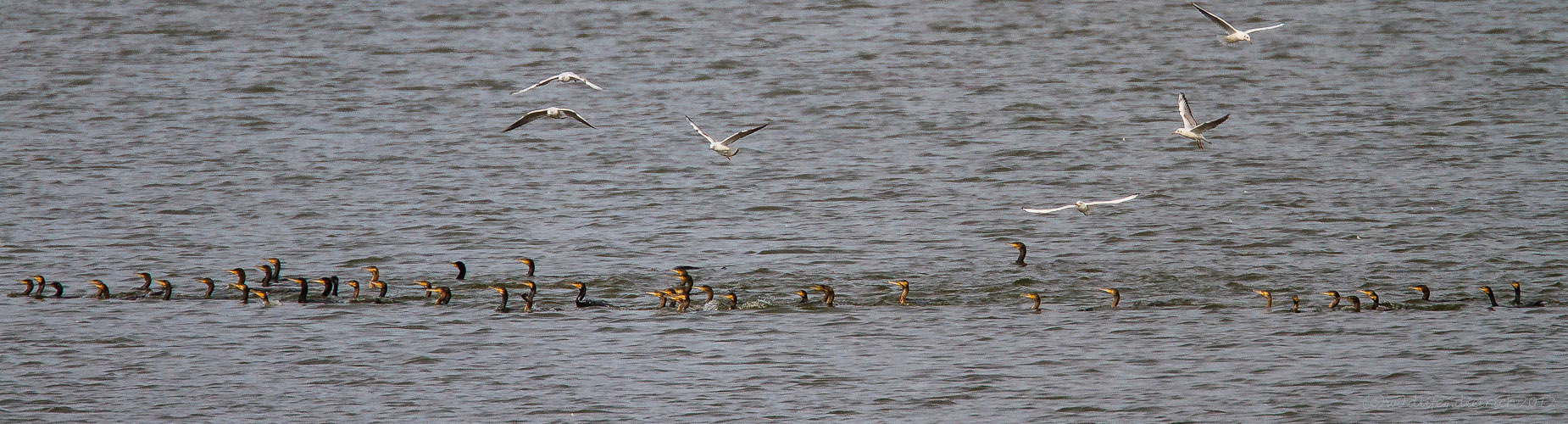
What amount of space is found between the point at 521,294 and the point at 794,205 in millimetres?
7388

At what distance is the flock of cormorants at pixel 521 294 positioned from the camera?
1880 cm

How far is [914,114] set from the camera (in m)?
33.3

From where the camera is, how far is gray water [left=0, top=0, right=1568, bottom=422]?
52.7 feet

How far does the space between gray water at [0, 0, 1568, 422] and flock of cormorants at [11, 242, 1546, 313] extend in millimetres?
240

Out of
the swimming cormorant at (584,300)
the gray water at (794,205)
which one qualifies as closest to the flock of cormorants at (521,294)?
the swimming cormorant at (584,300)

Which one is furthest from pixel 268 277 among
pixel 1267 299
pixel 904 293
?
pixel 1267 299

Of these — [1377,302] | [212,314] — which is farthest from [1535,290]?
[212,314]

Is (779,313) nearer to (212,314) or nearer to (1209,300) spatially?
(1209,300)

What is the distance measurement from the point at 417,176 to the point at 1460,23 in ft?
77.9

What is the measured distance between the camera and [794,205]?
26.2 meters

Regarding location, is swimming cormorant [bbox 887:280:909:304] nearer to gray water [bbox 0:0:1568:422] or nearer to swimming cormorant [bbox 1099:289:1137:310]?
gray water [bbox 0:0:1568:422]

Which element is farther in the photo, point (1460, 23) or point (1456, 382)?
point (1460, 23)

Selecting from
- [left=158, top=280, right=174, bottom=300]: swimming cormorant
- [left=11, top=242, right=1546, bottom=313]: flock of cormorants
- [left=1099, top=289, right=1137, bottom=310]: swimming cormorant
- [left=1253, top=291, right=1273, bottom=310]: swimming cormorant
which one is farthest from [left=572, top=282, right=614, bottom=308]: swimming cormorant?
[left=1253, top=291, right=1273, bottom=310]: swimming cormorant

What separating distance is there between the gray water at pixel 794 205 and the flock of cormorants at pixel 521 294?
240mm
